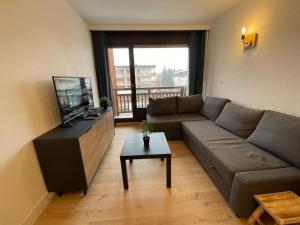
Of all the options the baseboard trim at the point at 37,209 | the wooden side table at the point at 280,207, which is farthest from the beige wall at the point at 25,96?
the wooden side table at the point at 280,207

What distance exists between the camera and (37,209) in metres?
1.54

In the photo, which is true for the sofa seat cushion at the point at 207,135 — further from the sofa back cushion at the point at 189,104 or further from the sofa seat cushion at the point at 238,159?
the sofa back cushion at the point at 189,104

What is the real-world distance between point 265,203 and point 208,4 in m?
3.04

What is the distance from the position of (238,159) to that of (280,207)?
0.49 m

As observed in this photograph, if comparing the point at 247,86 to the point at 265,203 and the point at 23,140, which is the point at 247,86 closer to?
the point at 265,203

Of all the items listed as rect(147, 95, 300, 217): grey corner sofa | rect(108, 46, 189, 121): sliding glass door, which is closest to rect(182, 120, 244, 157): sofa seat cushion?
rect(147, 95, 300, 217): grey corner sofa

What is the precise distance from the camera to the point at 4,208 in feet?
3.94

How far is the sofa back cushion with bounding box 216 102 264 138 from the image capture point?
2117 millimetres

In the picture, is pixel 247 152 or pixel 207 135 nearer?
pixel 247 152

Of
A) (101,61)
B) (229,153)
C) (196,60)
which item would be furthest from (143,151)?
(196,60)

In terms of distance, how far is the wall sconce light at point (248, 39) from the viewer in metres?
2.32

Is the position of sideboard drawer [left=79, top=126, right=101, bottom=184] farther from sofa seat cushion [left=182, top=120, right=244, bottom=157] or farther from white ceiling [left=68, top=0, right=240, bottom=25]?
white ceiling [left=68, top=0, right=240, bottom=25]

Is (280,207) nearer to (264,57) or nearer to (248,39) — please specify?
(264,57)

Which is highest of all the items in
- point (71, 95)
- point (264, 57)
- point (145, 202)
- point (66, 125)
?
point (264, 57)
